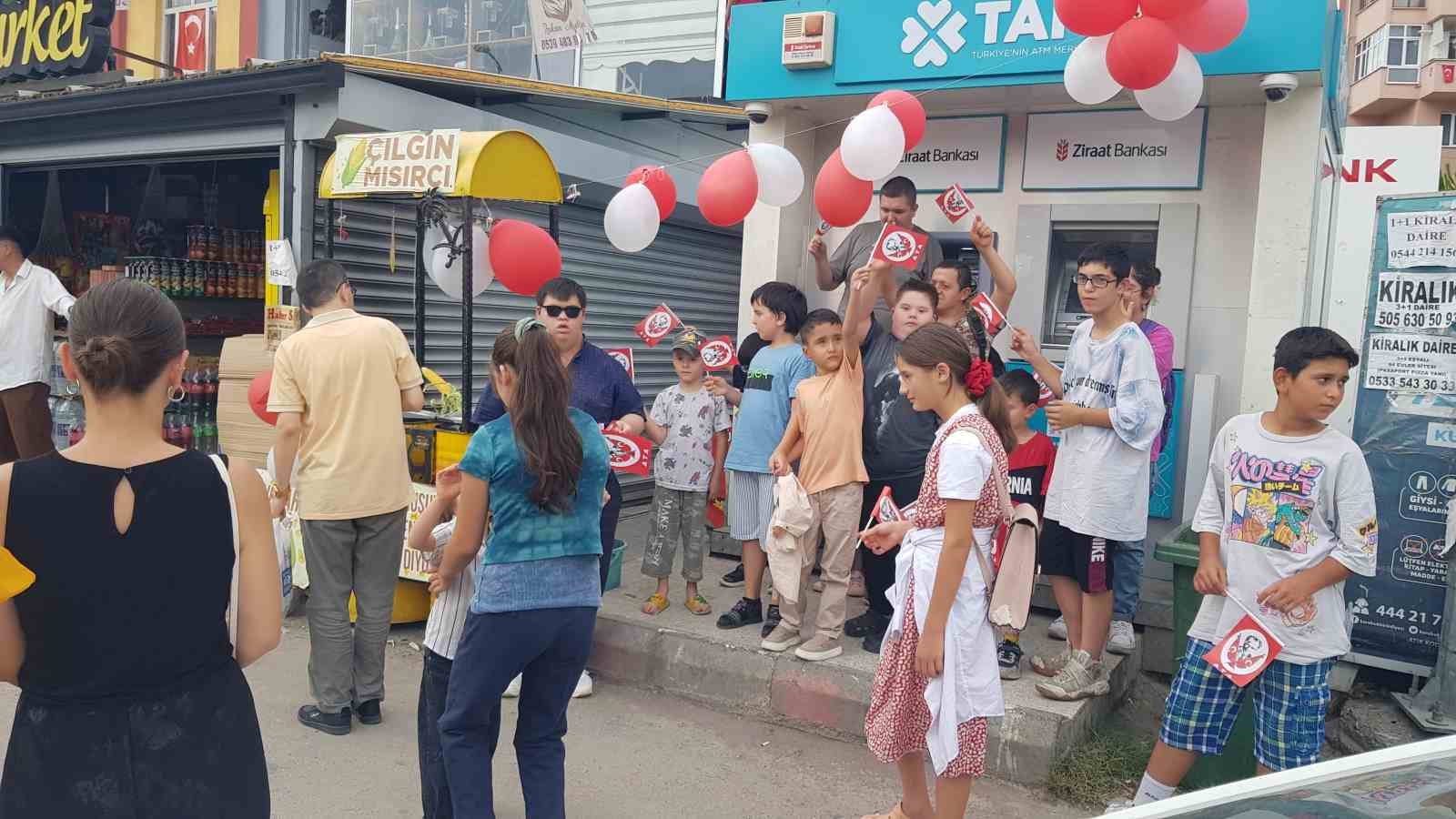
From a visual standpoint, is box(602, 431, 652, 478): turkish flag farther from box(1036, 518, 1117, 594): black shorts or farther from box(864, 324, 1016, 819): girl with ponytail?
box(1036, 518, 1117, 594): black shorts

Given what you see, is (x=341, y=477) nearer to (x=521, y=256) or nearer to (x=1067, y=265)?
(x=521, y=256)

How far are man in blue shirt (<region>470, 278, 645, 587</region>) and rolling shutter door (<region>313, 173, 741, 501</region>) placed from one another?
3021 mm

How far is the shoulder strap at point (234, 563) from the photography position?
2.21 meters

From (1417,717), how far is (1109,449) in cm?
171

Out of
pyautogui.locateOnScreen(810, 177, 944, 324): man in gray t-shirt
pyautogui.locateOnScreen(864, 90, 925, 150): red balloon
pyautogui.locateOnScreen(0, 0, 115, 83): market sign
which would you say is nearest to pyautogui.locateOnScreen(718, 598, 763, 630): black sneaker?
pyautogui.locateOnScreen(810, 177, 944, 324): man in gray t-shirt

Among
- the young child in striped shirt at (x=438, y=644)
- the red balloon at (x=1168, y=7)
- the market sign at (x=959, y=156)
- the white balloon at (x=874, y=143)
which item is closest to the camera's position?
the young child in striped shirt at (x=438, y=644)

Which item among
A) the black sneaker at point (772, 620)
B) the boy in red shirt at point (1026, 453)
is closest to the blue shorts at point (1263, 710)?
the boy in red shirt at point (1026, 453)

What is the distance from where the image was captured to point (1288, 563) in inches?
138

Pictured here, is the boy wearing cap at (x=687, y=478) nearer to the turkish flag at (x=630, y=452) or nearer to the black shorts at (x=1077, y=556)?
the turkish flag at (x=630, y=452)

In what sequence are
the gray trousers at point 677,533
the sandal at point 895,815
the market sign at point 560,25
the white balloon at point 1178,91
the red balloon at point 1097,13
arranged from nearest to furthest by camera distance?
the sandal at point 895,815 < the red balloon at point 1097,13 < the white balloon at point 1178,91 < the gray trousers at point 677,533 < the market sign at point 560,25

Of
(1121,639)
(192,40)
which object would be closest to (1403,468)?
(1121,639)

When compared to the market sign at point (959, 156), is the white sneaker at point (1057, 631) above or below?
below

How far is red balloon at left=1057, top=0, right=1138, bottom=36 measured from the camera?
482 cm

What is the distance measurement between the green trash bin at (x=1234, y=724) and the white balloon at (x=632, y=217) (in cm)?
311
